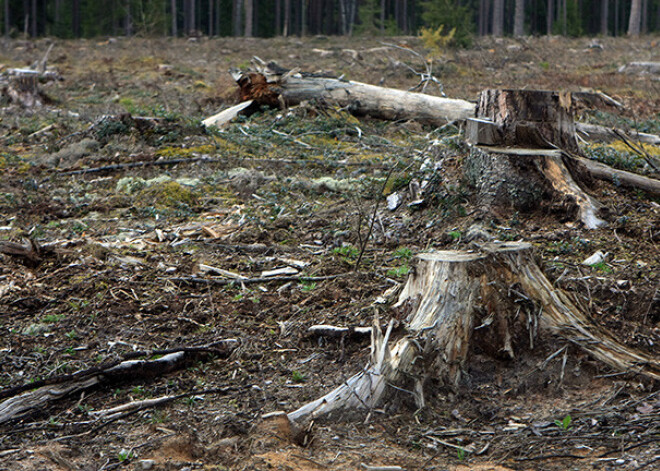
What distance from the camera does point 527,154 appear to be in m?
6.38

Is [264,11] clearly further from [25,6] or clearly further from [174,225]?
[174,225]

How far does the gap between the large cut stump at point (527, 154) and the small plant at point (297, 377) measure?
10.6 feet

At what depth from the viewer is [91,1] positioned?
3900 cm

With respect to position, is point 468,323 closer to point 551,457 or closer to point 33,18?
point 551,457

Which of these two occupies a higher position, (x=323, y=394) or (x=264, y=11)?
(x=264, y=11)

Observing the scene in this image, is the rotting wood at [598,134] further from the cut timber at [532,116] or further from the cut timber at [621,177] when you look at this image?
the cut timber at [532,116]

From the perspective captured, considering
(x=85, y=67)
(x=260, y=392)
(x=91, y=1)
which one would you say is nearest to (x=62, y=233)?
(x=260, y=392)

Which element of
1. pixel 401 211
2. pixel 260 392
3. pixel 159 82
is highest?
pixel 159 82

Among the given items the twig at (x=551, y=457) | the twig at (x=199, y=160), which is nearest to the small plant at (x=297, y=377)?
the twig at (x=551, y=457)

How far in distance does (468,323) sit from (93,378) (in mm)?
2367

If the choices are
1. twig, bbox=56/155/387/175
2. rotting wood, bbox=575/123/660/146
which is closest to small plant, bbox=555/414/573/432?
twig, bbox=56/155/387/175

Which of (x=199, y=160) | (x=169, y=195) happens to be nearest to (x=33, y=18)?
(x=199, y=160)

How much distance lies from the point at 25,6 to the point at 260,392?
47.2 meters

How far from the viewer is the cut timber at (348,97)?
12648 mm
